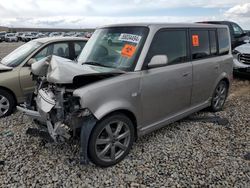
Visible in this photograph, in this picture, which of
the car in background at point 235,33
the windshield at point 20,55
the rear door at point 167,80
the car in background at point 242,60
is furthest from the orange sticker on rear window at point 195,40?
the car in background at point 235,33

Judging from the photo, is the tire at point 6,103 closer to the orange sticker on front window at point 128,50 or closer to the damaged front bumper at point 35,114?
the damaged front bumper at point 35,114

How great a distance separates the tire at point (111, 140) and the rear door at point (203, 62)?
1.62m

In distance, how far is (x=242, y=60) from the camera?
27.3 ft

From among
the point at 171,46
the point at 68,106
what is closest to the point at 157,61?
the point at 171,46

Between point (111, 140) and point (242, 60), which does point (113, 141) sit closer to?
point (111, 140)

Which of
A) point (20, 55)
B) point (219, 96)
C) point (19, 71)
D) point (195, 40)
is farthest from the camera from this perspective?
point (20, 55)

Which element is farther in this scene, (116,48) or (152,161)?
(116,48)

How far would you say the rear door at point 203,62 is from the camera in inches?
170

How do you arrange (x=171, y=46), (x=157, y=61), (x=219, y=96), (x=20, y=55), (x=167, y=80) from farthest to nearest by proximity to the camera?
(x=20, y=55) → (x=219, y=96) → (x=171, y=46) → (x=167, y=80) → (x=157, y=61)

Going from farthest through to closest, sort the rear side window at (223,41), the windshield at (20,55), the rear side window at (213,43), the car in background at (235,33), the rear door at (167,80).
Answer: the car in background at (235,33)
the windshield at (20,55)
the rear side window at (223,41)
the rear side window at (213,43)
the rear door at (167,80)

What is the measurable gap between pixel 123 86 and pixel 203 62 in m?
1.94

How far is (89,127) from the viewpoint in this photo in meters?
3.02

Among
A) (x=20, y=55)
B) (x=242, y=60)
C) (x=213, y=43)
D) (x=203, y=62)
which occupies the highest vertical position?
(x=213, y=43)

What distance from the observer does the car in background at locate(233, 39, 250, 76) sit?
8.05 meters
